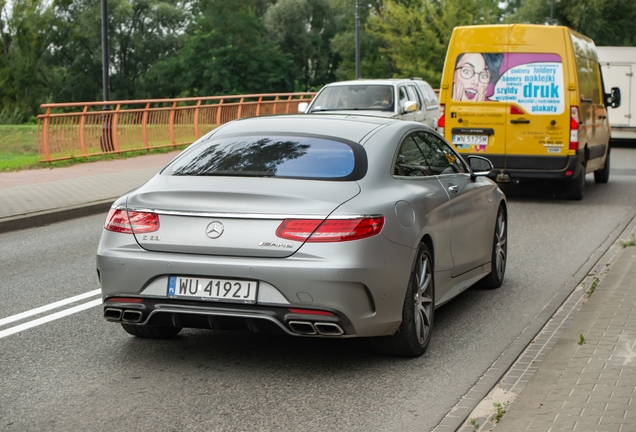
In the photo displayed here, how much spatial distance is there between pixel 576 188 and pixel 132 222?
10518 mm

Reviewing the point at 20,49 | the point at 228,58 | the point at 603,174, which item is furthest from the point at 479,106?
the point at 228,58

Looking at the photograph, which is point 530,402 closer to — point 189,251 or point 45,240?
point 189,251

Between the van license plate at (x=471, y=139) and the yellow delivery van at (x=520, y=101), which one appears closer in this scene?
the yellow delivery van at (x=520, y=101)

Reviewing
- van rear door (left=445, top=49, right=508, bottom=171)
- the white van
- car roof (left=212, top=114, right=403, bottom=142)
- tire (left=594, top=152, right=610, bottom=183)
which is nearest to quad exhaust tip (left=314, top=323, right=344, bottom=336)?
car roof (left=212, top=114, right=403, bottom=142)

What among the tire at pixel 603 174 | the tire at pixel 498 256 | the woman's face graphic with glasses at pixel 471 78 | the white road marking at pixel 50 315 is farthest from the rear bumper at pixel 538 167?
the white road marking at pixel 50 315

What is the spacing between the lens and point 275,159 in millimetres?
5887

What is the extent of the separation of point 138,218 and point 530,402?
235 cm

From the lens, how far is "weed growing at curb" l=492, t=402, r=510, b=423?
4558 millimetres

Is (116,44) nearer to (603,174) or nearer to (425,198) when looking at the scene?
(603,174)

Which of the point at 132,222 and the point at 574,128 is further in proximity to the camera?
the point at 574,128

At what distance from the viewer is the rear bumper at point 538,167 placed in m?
14.4

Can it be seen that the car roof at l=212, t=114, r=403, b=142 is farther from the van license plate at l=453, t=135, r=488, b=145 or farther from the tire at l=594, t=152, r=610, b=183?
the tire at l=594, t=152, r=610, b=183

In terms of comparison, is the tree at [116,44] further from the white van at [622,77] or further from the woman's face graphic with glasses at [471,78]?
the woman's face graphic with glasses at [471,78]

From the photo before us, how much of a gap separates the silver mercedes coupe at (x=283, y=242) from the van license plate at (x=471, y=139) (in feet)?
28.5
